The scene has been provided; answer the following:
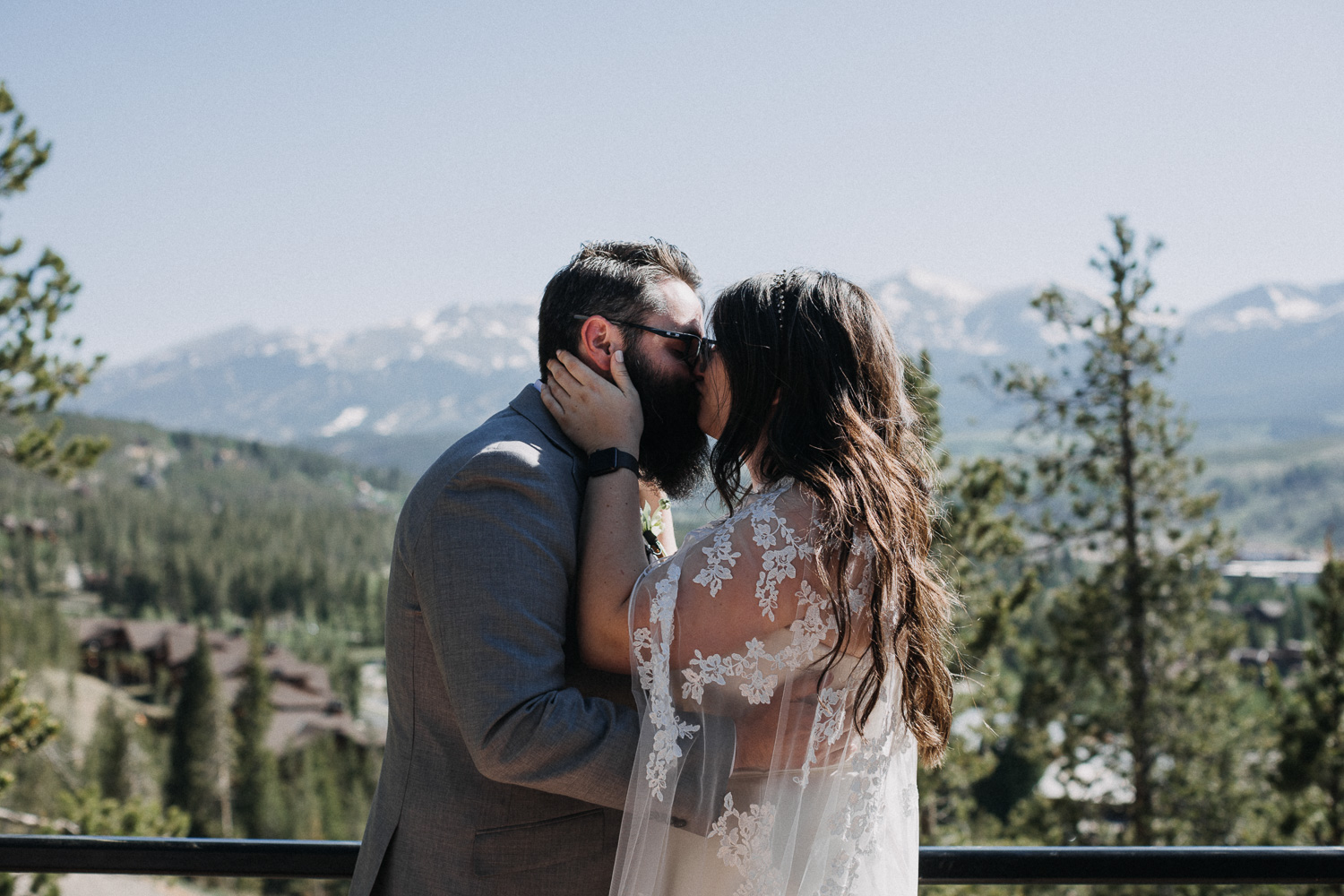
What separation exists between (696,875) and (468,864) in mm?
423

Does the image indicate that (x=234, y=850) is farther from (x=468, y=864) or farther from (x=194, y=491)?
(x=194, y=491)

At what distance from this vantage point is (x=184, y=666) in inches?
2505

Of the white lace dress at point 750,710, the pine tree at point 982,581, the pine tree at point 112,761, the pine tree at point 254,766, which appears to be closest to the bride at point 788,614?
the white lace dress at point 750,710

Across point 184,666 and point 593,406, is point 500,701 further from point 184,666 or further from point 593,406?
point 184,666

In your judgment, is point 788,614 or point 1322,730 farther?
point 1322,730

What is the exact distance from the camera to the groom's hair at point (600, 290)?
215 cm

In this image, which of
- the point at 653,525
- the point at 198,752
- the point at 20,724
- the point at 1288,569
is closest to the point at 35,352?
the point at 20,724

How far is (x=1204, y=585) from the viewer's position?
14.2m

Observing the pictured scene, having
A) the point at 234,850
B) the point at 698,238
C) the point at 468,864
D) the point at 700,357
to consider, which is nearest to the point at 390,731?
the point at 468,864

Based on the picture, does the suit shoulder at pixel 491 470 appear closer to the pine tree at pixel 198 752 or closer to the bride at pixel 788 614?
the bride at pixel 788 614

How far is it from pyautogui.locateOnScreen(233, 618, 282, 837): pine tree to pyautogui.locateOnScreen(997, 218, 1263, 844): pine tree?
34162 millimetres

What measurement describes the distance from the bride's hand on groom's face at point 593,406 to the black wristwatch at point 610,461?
2 cm

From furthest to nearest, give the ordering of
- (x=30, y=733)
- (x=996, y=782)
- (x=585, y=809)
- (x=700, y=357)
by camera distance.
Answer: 1. (x=996, y=782)
2. (x=30, y=733)
3. (x=700, y=357)
4. (x=585, y=809)

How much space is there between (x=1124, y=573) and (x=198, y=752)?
36.4 meters
